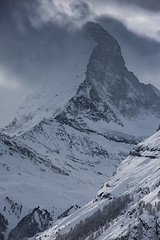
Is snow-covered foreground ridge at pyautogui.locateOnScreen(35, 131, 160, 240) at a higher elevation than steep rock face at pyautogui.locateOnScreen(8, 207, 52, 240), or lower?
lower

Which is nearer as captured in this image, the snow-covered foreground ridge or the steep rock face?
the snow-covered foreground ridge

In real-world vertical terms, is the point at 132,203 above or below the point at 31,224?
below

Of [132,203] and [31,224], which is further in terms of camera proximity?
[31,224]

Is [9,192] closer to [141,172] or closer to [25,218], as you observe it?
[25,218]

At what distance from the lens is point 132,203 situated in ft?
318

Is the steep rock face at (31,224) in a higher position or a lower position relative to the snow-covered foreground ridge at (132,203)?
higher

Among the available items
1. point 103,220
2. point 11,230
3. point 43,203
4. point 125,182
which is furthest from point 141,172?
point 43,203

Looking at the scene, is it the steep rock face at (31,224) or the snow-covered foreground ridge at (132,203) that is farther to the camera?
the steep rock face at (31,224)

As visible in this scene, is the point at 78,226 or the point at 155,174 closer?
the point at 78,226

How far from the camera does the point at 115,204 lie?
337ft

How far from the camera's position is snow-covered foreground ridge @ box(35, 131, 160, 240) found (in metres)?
63.5

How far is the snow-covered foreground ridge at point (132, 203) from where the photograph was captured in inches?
2500

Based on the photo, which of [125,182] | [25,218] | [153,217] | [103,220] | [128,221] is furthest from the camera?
[25,218]

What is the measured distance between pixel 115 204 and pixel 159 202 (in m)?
36.5
